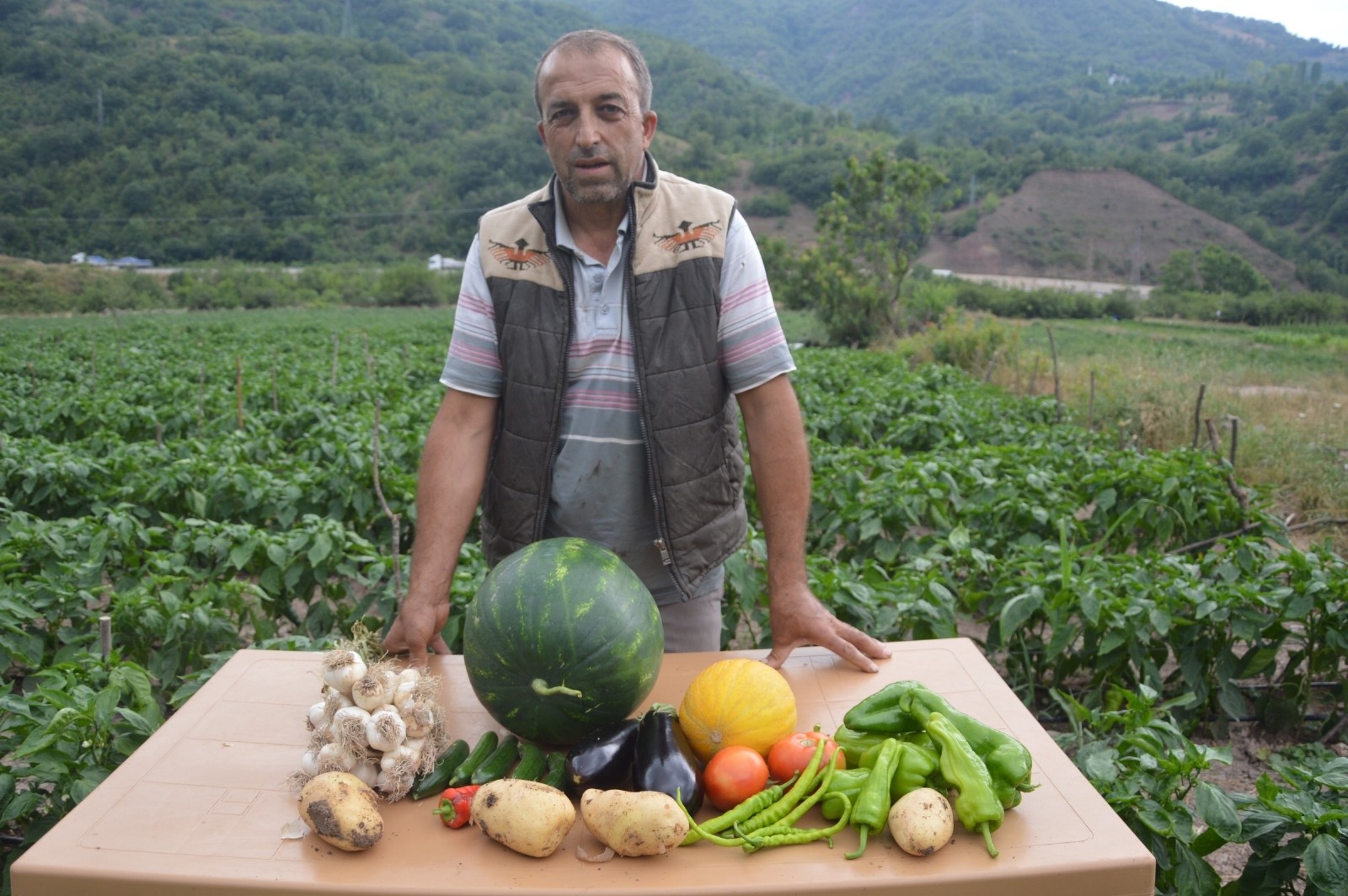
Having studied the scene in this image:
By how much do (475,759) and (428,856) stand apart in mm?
307

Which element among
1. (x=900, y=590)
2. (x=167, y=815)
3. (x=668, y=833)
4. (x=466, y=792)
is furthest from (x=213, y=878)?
(x=900, y=590)

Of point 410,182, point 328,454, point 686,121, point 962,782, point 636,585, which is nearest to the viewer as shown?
point 962,782

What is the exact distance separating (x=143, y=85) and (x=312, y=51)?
716 inches

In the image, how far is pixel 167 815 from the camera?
1.99 metres

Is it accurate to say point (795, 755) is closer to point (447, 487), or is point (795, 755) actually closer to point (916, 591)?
point (447, 487)

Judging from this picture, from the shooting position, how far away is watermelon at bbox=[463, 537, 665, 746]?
2.12 m

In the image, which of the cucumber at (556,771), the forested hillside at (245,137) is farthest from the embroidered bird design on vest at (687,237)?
the forested hillside at (245,137)

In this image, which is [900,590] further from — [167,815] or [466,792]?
[167,815]

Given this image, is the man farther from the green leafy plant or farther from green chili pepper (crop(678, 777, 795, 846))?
the green leafy plant

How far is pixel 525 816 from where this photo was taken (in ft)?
5.90

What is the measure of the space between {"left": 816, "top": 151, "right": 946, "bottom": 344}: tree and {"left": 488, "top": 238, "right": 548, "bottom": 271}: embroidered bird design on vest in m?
26.0

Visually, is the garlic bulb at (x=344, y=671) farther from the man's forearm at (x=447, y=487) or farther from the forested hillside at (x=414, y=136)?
the forested hillside at (x=414, y=136)

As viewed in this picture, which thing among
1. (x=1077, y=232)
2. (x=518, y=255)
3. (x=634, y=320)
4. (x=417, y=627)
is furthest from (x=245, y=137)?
(x=417, y=627)

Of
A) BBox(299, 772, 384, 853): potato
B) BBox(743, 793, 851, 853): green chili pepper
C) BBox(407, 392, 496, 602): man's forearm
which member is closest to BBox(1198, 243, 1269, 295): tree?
BBox(407, 392, 496, 602): man's forearm
